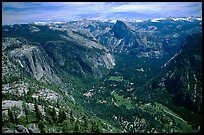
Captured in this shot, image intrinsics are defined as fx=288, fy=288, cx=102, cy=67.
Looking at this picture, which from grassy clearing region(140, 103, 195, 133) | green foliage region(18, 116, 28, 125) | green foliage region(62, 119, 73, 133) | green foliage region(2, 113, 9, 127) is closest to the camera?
green foliage region(2, 113, 9, 127)

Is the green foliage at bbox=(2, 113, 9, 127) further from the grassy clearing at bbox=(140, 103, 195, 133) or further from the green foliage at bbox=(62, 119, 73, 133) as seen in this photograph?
the grassy clearing at bbox=(140, 103, 195, 133)

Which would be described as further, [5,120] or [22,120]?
[22,120]

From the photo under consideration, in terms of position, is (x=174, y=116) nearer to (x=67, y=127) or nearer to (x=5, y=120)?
(x=67, y=127)

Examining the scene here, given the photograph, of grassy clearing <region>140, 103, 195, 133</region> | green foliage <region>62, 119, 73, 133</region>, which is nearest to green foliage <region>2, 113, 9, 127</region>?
green foliage <region>62, 119, 73, 133</region>

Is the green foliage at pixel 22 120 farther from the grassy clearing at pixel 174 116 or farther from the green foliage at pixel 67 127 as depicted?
the grassy clearing at pixel 174 116

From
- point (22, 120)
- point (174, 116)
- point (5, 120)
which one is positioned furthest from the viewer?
point (174, 116)

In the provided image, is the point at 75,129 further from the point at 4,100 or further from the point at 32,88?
the point at 32,88

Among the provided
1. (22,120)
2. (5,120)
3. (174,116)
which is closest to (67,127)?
(22,120)

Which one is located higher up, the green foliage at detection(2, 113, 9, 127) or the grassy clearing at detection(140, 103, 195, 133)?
the green foliage at detection(2, 113, 9, 127)

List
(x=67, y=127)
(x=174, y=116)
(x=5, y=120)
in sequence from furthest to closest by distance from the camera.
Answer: (x=174, y=116), (x=67, y=127), (x=5, y=120)
